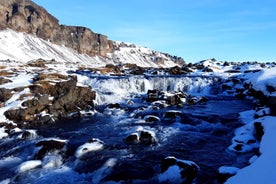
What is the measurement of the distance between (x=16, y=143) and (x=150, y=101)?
23.4 metres

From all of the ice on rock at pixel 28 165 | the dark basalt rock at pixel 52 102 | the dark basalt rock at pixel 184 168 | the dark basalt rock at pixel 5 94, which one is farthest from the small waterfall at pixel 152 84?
the dark basalt rock at pixel 184 168

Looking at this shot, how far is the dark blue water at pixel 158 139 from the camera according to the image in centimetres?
1839

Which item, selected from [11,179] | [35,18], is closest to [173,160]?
[11,179]

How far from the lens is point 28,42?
171 metres

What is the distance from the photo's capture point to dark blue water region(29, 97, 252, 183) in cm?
1839

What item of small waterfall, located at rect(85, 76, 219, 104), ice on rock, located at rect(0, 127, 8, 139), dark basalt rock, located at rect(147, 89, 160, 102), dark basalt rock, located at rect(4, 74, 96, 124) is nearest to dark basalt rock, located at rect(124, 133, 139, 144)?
ice on rock, located at rect(0, 127, 8, 139)

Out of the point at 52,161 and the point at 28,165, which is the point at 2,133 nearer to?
the point at 28,165

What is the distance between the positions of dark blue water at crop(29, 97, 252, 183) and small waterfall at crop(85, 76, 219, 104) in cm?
1423

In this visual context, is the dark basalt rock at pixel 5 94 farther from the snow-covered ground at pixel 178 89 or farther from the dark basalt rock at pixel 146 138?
the dark basalt rock at pixel 146 138

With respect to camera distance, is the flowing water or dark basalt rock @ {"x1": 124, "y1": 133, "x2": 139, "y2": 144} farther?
dark basalt rock @ {"x1": 124, "y1": 133, "x2": 139, "y2": 144}

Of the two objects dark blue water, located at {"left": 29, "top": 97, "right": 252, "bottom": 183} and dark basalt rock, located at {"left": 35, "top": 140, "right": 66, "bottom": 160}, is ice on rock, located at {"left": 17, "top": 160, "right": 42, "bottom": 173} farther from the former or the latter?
dark blue water, located at {"left": 29, "top": 97, "right": 252, "bottom": 183}

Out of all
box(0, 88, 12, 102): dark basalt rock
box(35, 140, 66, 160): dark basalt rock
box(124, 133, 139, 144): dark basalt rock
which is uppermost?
box(0, 88, 12, 102): dark basalt rock

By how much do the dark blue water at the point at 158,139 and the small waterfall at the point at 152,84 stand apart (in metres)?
14.2

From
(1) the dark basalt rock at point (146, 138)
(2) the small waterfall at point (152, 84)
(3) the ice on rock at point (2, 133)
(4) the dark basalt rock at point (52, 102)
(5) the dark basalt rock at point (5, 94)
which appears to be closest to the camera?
(1) the dark basalt rock at point (146, 138)
